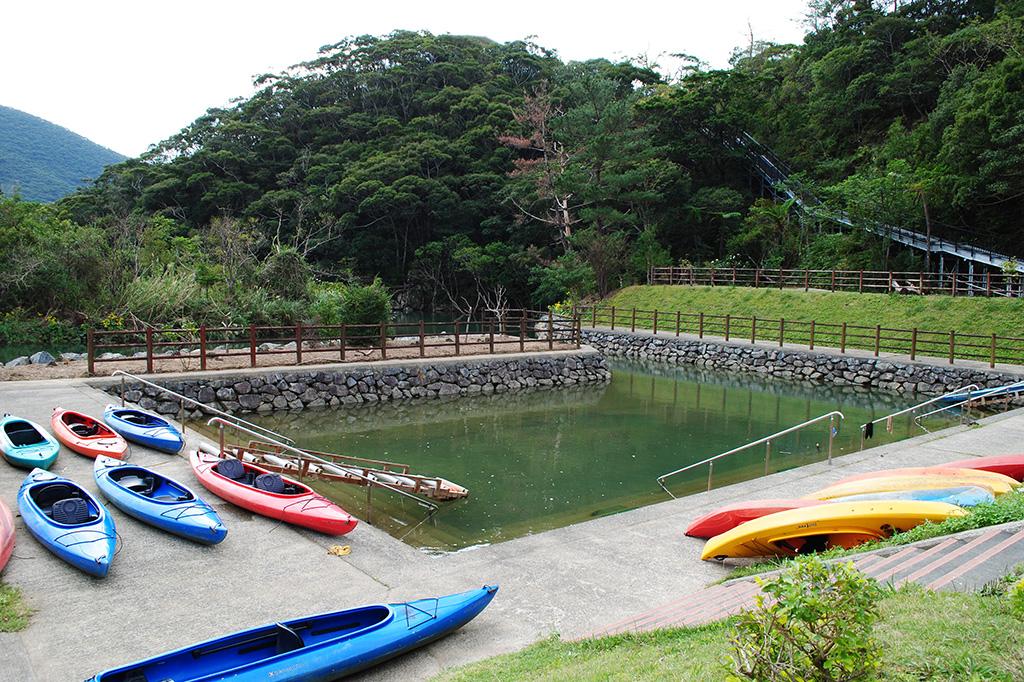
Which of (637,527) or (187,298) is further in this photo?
(187,298)

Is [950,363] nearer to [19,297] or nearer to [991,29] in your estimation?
[991,29]

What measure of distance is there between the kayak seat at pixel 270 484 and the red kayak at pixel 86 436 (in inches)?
107

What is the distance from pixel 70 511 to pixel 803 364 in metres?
20.9

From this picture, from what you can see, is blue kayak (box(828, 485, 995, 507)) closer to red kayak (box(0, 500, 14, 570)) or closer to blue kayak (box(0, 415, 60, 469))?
red kayak (box(0, 500, 14, 570))

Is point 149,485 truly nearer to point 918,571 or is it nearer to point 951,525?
point 918,571

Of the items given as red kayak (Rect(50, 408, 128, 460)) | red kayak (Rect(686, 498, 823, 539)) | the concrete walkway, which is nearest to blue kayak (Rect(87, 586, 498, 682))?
the concrete walkway

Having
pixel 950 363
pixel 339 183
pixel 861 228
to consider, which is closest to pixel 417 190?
pixel 339 183

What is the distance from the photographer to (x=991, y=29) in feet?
95.6

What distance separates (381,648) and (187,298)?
888 inches

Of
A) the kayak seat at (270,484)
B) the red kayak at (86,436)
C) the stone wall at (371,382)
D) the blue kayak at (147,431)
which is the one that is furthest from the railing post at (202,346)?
the kayak seat at (270,484)

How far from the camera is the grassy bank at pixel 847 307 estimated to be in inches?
837

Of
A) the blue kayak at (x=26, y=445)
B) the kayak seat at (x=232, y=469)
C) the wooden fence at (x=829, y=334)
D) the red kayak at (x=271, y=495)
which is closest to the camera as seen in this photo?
the red kayak at (x=271, y=495)

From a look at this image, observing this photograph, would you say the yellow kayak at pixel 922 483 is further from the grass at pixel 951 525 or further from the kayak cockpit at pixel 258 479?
the kayak cockpit at pixel 258 479

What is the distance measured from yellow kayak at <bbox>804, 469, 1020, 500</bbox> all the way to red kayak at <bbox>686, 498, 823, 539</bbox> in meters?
0.47
